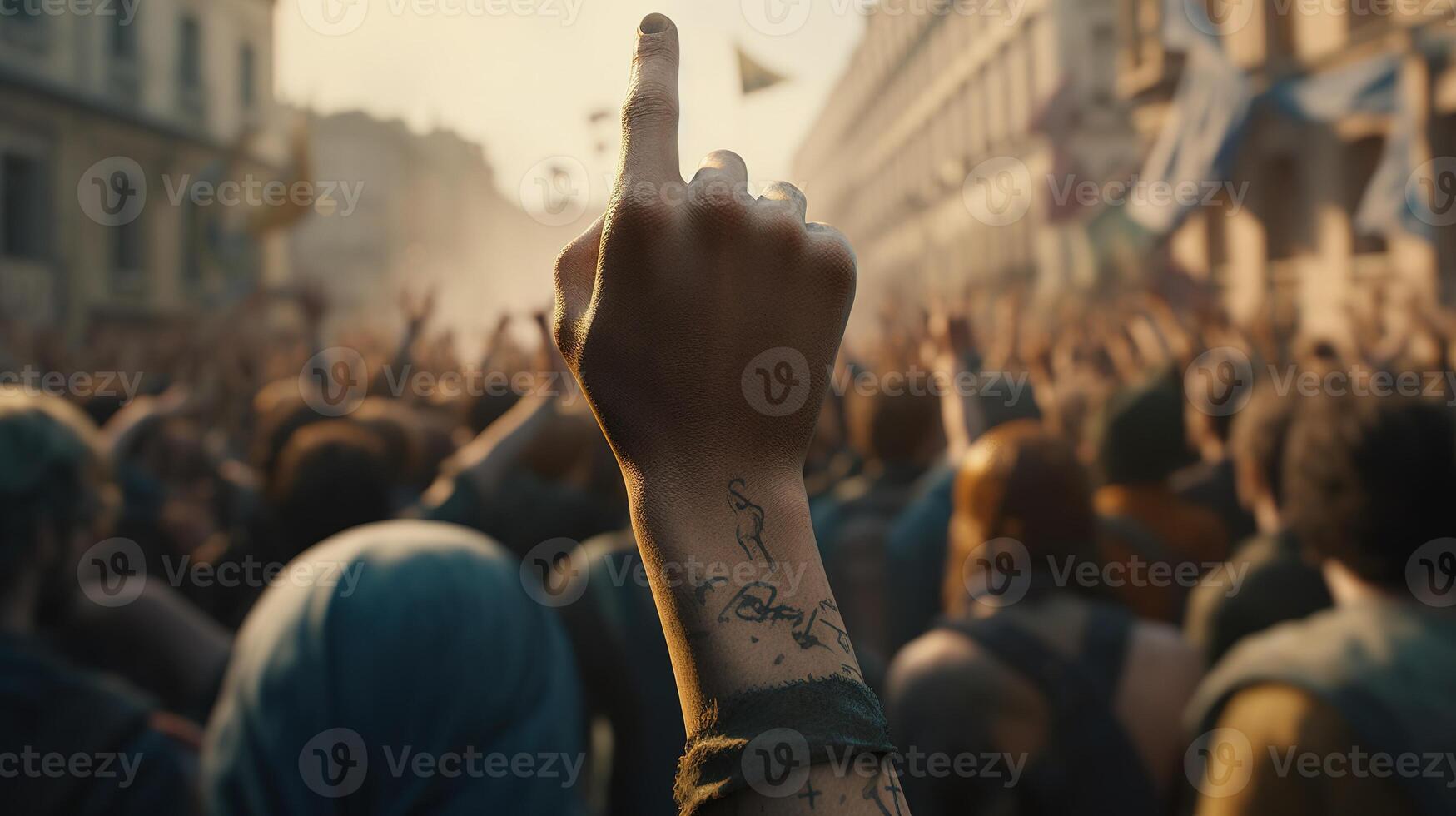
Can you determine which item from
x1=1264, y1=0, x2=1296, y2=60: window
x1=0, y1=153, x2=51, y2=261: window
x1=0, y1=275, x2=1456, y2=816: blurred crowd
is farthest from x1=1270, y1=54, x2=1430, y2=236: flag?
x1=0, y1=153, x2=51, y2=261: window

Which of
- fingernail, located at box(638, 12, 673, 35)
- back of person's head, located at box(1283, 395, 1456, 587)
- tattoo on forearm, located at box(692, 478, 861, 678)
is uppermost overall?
fingernail, located at box(638, 12, 673, 35)

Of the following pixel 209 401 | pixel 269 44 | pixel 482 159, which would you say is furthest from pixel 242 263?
pixel 482 159

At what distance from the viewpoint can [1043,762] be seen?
228 cm

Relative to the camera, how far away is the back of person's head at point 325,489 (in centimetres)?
281

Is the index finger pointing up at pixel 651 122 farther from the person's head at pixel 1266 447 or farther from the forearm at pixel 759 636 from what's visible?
the person's head at pixel 1266 447

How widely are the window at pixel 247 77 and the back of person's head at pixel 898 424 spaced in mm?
28138

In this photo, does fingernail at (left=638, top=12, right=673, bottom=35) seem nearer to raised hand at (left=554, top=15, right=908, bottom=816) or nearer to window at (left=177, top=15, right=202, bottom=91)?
raised hand at (left=554, top=15, right=908, bottom=816)

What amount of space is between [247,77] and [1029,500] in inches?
1197

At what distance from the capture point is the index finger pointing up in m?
1.01

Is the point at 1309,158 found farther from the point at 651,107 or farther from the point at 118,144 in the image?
the point at 118,144

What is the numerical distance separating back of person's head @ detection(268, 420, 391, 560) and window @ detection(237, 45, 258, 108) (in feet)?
92.8

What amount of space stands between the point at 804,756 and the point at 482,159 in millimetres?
80514

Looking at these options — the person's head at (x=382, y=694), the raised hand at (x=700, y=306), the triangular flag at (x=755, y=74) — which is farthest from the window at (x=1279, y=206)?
the raised hand at (x=700, y=306)

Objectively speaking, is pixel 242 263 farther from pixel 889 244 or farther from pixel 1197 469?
pixel 889 244
